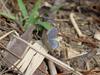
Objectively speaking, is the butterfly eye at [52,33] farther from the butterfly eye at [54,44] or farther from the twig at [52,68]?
the twig at [52,68]

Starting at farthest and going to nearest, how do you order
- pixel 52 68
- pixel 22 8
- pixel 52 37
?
pixel 22 8, pixel 52 37, pixel 52 68

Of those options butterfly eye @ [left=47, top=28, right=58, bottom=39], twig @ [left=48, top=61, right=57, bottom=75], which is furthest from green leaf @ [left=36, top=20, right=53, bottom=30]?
twig @ [left=48, top=61, right=57, bottom=75]

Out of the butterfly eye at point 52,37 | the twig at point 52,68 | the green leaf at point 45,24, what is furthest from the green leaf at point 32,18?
the twig at point 52,68

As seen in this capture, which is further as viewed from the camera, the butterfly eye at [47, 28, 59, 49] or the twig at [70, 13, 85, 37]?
the twig at [70, 13, 85, 37]

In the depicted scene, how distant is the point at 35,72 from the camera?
5.76 ft

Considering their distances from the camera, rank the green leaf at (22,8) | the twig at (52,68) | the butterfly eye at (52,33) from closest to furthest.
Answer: the twig at (52,68) < the butterfly eye at (52,33) < the green leaf at (22,8)

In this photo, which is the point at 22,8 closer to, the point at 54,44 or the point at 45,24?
the point at 45,24

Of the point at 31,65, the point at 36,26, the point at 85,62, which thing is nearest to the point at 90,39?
the point at 85,62

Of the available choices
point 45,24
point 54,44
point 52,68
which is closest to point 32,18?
point 45,24

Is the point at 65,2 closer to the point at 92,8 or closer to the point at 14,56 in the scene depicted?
the point at 92,8

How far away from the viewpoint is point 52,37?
6.29 ft

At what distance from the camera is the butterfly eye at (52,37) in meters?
1.87

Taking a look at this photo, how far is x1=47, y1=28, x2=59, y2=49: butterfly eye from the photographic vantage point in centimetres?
187

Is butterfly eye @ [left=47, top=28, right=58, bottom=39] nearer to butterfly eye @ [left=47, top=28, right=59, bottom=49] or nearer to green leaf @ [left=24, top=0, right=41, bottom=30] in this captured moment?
butterfly eye @ [left=47, top=28, right=59, bottom=49]
